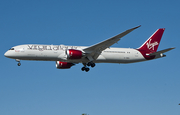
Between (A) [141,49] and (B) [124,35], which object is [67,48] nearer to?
(B) [124,35]

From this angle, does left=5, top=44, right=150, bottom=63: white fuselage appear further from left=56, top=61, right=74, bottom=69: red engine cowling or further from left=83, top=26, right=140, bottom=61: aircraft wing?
left=56, top=61, right=74, bottom=69: red engine cowling

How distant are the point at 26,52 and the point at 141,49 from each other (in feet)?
70.8

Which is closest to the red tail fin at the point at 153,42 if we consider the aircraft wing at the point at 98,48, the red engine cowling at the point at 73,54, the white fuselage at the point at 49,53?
the white fuselage at the point at 49,53

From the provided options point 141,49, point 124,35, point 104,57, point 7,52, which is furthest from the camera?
point 141,49

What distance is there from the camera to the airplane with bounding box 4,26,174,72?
49.4 metres

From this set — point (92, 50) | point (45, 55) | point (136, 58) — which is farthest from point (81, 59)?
point (136, 58)

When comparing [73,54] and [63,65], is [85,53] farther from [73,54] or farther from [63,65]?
[63,65]

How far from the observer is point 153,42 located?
60188 millimetres

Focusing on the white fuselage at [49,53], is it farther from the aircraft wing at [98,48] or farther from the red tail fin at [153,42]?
the red tail fin at [153,42]

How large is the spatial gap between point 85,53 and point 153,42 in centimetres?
1561

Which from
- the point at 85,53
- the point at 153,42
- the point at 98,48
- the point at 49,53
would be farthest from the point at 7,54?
the point at 153,42

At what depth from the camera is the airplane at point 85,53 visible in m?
49.4

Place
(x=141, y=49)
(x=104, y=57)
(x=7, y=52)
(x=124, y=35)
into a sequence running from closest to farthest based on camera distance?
(x=124, y=35), (x=7, y=52), (x=104, y=57), (x=141, y=49)

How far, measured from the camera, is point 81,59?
52.2m
